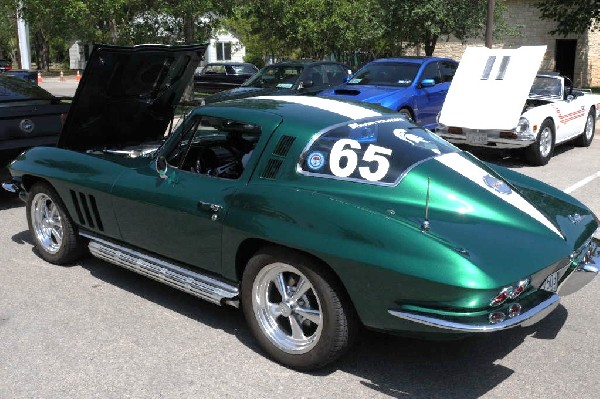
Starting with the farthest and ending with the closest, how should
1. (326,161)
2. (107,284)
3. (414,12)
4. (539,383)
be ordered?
(414,12) → (107,284) → (326,161) → (539,383)

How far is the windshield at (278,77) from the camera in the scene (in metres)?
13.4

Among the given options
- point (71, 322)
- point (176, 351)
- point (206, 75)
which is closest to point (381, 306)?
point (176, 351)

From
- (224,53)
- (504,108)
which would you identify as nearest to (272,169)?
(504,108)

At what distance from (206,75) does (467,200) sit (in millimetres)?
21878

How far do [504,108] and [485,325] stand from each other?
7.46m

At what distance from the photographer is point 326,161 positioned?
12.2 feet

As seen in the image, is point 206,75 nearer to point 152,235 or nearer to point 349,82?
point 349,82

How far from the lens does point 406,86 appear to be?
1167 centimetres

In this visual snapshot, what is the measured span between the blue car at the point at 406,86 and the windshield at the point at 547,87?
1.69 metres

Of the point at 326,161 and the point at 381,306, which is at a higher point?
the point at 326,161

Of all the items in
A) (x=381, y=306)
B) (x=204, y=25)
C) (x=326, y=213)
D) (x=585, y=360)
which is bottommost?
(x=585, y=360)

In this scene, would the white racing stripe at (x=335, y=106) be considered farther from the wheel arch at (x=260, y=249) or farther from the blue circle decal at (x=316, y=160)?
the wheel arch at (x=260, y=249)

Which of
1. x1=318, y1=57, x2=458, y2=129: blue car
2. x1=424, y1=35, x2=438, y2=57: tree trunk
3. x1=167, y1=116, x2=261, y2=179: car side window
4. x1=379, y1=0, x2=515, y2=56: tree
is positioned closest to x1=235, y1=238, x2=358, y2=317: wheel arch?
x1=167, y1=116, x2=261, y2=179: car side window

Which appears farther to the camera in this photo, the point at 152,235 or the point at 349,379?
the point at 152,235
